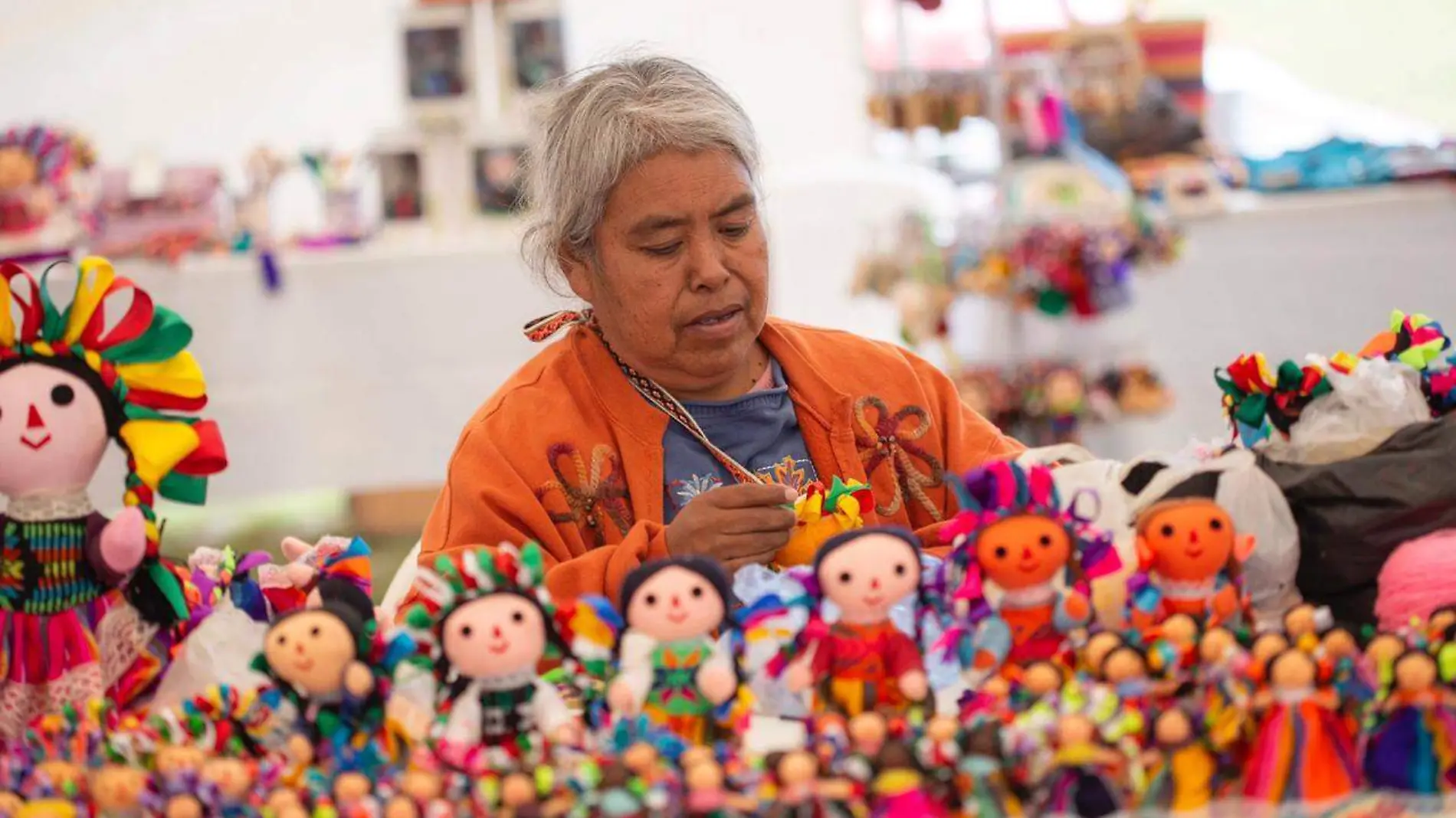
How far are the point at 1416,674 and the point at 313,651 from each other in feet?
2.94

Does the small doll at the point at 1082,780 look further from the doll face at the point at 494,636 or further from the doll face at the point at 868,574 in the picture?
the doll face at the point at 494,636

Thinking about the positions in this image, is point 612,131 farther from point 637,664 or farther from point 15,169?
point 15,169

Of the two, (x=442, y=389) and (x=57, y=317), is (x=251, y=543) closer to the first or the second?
(x=442, y=389)

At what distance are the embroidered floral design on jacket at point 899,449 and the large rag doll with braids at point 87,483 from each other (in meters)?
0.89

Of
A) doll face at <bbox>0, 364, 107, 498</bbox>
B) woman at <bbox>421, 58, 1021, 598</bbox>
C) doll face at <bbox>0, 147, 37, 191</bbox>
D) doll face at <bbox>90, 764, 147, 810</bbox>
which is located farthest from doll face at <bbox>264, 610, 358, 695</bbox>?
doll face at <bbox>0, 147, 37, 191</bbox>

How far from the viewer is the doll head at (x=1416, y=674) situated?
120 centimetres

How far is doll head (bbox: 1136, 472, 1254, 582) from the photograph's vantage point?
131 cm

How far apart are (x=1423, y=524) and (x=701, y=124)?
3.08 feet

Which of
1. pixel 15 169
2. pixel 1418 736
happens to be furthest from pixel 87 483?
pixel 15 169

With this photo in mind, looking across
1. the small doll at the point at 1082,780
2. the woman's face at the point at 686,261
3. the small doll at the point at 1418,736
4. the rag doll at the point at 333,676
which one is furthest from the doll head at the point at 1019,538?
the woman's face at the point at 686,261

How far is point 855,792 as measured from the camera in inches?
46.2

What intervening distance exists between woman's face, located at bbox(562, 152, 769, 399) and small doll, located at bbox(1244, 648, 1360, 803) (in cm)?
87

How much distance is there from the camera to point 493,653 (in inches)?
48.6

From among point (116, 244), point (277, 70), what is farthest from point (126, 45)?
point (116, 244)
